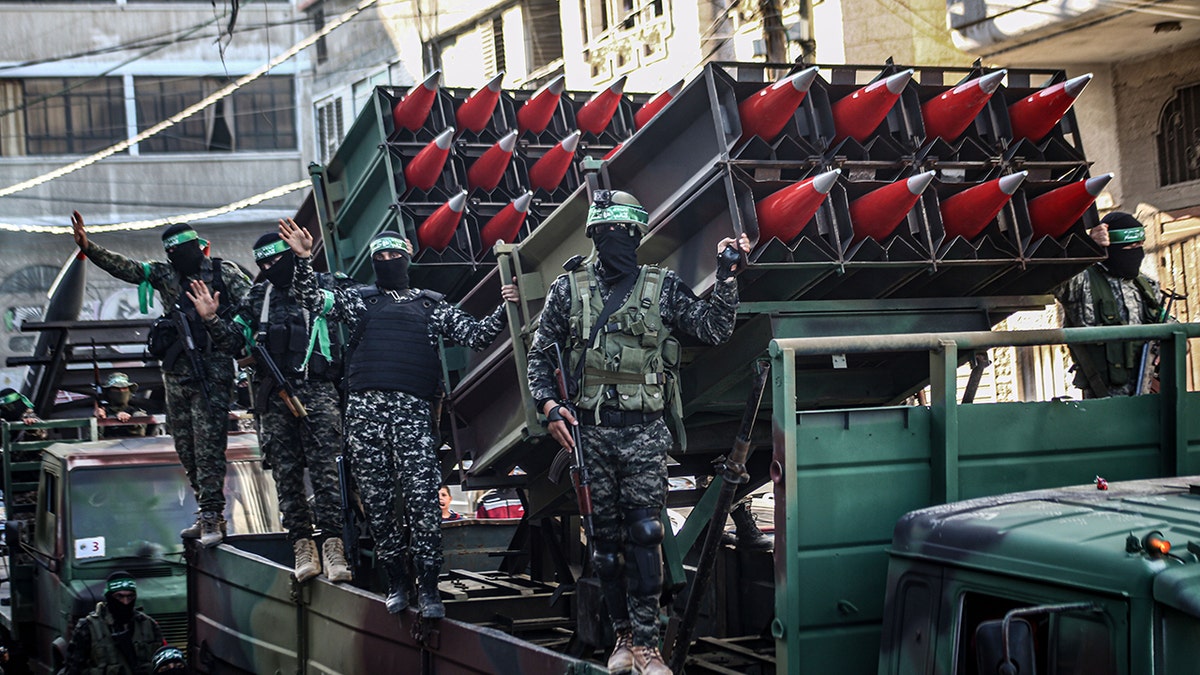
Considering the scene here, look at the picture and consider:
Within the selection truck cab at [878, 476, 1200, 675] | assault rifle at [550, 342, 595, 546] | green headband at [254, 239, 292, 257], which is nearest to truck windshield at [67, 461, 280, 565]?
green headband at [254, 239, 292, 257]

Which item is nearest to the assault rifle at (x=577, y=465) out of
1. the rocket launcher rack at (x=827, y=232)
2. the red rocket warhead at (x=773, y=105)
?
the rocket launcher rack at (x=827, y=232)

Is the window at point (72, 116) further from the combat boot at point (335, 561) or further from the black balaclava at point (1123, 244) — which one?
the black balaclava at point (1123, 244)

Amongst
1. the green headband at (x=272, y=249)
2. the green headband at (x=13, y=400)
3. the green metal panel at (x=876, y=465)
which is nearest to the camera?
the green metal panel at (x=876, y=465)

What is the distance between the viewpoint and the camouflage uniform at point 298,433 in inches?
304

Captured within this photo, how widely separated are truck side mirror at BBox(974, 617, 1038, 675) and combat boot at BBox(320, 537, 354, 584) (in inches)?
164

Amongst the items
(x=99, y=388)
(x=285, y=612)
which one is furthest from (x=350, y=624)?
(x=99, y=388)

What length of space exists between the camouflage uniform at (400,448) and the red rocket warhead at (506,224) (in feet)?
3.95

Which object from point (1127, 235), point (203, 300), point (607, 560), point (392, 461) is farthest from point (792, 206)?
point (203, 300)

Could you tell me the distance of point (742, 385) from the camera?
632 cm

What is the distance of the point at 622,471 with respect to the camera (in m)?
5.46

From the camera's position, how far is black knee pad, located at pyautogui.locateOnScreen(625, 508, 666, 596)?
5.22 metres

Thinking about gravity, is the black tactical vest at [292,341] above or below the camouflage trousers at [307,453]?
above

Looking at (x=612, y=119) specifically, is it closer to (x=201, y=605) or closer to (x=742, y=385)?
(x=742, y=385)

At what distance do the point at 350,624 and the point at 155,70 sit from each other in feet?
91.6
